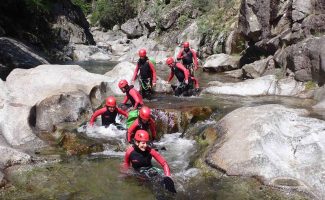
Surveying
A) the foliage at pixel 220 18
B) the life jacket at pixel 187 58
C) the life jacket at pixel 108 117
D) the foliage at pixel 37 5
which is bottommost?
the life jacket at pixel 108 117

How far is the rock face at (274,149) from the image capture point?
8.44 m

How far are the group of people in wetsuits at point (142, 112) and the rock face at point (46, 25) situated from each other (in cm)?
1521

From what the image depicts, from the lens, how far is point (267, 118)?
10.0 metres

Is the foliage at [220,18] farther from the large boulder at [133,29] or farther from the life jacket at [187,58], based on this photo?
the large boulder at [133,29]

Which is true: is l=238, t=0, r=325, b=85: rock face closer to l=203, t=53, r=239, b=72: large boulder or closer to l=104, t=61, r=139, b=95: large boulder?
l=203, t=53, r=239, b=72: large boulder

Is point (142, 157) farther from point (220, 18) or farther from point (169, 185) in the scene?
point (220, 18)

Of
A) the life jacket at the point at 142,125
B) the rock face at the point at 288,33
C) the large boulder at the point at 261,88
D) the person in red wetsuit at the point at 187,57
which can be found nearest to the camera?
the life jacket at the point at 142,125

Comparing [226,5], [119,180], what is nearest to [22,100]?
[119,180]

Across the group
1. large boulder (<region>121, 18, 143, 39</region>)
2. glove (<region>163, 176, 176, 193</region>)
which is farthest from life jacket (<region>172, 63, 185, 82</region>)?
large boulder (<region>121, 18, 143, 39</region>)

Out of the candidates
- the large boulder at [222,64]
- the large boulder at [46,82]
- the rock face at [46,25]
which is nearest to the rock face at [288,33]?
the large boulder at [222,64]

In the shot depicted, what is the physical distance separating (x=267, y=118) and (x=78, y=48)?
3154 cm

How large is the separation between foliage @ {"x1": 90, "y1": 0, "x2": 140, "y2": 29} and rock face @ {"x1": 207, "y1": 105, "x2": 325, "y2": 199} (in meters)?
50.5

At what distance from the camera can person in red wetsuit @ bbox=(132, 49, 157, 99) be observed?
1495 centimetres

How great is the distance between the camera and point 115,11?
6075 cm
